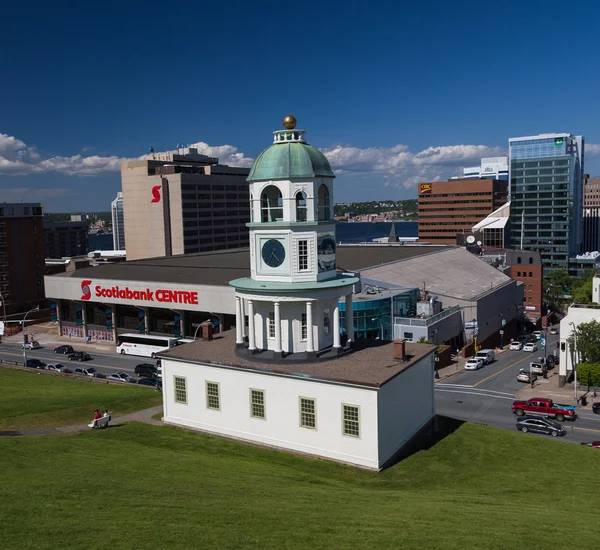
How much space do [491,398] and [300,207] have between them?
3486 cm

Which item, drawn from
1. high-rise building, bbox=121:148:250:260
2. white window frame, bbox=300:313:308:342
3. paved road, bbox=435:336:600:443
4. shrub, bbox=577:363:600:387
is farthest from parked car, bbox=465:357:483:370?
high-rise building, bbox=121:148:250:260

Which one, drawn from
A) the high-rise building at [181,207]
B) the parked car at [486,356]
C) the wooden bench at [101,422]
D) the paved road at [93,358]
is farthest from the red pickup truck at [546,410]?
the high-rise building at [181,207]

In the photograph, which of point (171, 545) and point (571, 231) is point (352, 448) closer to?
point (171, 545)

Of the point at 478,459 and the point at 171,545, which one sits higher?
the point at 171,545

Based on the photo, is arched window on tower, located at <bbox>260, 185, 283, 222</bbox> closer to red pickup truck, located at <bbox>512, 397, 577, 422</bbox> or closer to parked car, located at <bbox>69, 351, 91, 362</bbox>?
red pickup truck, located at <bbox>512, 397, 577, 422</bbox>

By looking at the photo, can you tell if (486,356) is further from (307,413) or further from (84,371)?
(307,413)

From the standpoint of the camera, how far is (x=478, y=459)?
110ft

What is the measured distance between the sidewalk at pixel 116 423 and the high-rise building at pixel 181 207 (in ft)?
431

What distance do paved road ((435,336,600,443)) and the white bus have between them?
123ft

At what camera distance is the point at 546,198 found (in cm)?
18712

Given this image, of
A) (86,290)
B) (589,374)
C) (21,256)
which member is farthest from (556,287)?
(21,256)

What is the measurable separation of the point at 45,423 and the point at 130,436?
311 inches

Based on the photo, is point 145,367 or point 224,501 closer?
point 224,501

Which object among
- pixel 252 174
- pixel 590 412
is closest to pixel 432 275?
pixel 590 412
